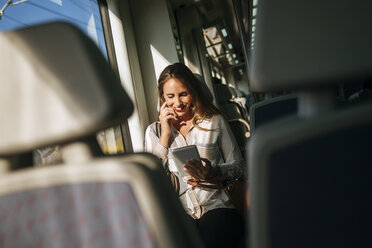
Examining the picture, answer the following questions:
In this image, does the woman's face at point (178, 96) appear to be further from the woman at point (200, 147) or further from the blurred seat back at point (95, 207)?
the blurred seat back at point (95, 207)

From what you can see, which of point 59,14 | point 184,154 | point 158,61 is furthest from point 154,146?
point 158,61

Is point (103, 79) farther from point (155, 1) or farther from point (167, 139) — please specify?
point (155, 1)

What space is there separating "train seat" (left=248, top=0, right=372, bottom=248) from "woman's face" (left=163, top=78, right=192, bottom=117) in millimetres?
1299

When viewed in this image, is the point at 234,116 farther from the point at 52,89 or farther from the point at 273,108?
the point at 52,89

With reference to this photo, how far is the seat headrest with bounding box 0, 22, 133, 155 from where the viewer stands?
49 cm

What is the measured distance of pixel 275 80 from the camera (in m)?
0.38

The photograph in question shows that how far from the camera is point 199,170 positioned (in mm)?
1260

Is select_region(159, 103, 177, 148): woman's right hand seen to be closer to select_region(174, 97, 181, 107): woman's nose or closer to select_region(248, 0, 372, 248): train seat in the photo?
select_region(174, 97, 181, 107): woman's nose

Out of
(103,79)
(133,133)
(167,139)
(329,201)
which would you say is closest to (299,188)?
(329,201)

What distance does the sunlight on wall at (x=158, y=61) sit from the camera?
10.5 feet

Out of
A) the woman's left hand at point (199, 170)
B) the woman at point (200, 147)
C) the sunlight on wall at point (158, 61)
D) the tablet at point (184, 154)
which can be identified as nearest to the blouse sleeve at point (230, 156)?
the woman at point (200, 147)

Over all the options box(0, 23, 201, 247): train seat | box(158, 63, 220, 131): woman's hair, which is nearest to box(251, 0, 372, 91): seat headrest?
box(0, 23, 201, 247): train seat

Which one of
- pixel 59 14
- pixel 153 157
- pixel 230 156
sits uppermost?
pixel 59 14

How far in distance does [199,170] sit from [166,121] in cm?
52
